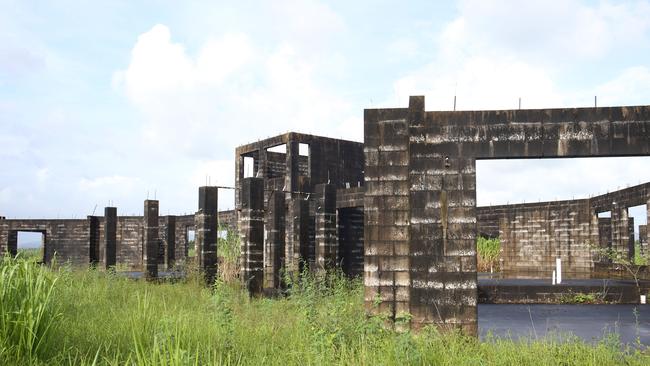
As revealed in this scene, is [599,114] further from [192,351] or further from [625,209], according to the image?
[625,209]

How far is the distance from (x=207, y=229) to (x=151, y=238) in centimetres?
310

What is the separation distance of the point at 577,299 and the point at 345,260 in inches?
386

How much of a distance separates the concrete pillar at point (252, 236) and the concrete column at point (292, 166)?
1037 centimetres

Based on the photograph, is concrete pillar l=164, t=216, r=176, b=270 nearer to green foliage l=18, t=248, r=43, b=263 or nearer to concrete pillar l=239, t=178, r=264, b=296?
Answer: green foliage l=18, t=248, r=43, b=263

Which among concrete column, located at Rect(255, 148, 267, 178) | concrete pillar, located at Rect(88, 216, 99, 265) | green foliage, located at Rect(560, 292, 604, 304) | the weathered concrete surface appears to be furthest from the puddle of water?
concrete column, located at Rect(255, 148, 267, 178)

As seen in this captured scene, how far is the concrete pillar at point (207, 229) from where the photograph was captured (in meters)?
16.2

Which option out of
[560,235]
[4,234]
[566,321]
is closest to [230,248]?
[566,321]

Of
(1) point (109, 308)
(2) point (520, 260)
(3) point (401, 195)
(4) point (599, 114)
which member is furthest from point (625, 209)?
(1) point (109, 308)

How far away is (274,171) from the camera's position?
2833cm

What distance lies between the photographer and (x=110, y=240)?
20500 millimetres

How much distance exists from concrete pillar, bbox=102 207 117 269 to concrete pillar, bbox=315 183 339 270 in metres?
7.86

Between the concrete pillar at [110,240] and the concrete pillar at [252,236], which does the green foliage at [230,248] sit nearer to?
the concrete pillar at [110,240]

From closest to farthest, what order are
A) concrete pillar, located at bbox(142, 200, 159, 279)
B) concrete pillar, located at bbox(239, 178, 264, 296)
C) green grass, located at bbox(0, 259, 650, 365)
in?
green grass, located at bbox(0, 259, 650, 365) < concrete pillar, located at bbox(239, 178, 264, 296) < concrete pillar, located at bbox(142, 200, 159, 279)

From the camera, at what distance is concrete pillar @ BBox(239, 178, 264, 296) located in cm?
1438
